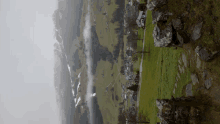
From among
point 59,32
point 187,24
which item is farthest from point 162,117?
point 59,32

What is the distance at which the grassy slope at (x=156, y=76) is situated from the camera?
1121cm

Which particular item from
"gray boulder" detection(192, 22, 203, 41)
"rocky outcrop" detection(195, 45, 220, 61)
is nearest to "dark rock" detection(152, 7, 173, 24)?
"gray boulder" detection(192, 22, 203, 41)

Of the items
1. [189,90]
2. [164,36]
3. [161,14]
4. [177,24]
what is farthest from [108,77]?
[177,24]

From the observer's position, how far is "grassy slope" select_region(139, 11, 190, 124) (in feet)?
36.8

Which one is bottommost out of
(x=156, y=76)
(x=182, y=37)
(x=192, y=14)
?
(x=156, y=76)

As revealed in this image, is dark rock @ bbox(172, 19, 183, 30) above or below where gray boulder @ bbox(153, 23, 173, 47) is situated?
above

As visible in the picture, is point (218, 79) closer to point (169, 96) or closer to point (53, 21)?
point (169, 96)

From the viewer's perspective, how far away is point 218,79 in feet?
27.3

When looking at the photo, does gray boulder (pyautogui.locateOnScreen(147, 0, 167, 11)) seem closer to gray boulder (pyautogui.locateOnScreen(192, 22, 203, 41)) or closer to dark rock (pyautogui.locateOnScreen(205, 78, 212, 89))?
gray boulder (pyautogui.locateOnScreen(192, 22, 203, 41))

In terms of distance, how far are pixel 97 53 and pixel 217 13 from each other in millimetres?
19201

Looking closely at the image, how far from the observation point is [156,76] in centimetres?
1338

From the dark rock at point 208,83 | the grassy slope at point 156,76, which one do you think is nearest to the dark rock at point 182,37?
the grassy slope at point 156,76

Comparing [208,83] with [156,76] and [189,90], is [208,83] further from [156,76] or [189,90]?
[156,76]

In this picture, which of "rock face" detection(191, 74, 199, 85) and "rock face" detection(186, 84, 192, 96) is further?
"rock face" detection(186, 84, 192, 96)
